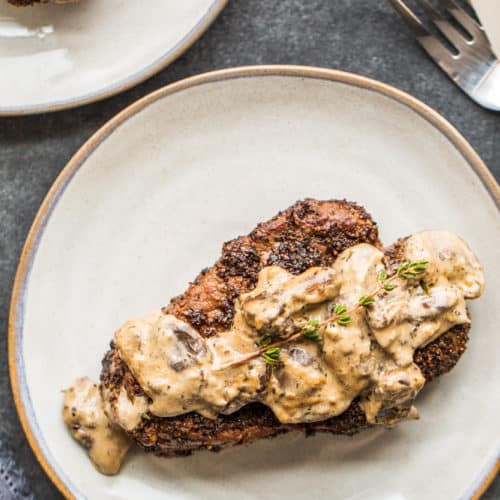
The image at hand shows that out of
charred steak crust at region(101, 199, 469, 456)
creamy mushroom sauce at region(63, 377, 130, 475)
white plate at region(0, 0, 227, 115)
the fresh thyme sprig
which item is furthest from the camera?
white plate at region(0, 0, 227, 115)

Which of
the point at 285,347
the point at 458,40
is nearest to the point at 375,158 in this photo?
the point at 458,40

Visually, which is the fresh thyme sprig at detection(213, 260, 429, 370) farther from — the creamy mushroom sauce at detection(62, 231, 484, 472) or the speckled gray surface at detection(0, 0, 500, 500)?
the speckled gray surface at detection(0, 0, 500, 500)

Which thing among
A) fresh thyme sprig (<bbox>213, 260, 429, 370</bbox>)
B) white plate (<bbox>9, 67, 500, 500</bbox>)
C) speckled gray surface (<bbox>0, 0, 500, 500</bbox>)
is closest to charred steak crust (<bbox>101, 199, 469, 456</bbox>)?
fresh thyme sprig (<bbox>213, 260, 429, 370</bbox>)

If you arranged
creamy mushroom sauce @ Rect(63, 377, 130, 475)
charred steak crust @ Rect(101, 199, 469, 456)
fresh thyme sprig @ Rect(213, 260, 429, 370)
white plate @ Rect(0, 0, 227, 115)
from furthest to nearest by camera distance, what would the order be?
1. white plate @ Rect(0, 0, 227, 115)
2. creamy mushroom sauce @ Rect(63, 377, 130, 475)
3. charred steak crust @ Rect(101, 199, 469, 456)
4. fresh thyme sprig @ Rect(213, 260, 429, 370)

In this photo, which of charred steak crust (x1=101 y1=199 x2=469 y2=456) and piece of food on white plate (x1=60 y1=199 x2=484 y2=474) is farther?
charred steak crust (x1=101 y1=199 x2=469 y2=456)

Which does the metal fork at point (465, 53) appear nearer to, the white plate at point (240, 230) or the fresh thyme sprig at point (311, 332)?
the white plate at point (240, 230)

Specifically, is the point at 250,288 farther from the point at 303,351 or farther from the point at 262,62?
the point at 262,62
